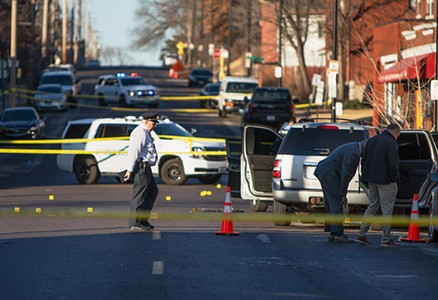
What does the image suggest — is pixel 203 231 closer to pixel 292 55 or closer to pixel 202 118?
pixel 202 118

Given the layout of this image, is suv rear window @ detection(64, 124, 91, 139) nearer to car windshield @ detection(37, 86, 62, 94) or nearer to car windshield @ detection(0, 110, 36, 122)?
car windshield @ detection(0, 110, 36, 122)

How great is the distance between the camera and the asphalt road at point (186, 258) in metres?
11.7

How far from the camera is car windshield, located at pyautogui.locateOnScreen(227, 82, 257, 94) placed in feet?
186

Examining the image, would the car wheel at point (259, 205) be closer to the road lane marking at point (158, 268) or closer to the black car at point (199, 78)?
the road lane marking at point (158, 268)

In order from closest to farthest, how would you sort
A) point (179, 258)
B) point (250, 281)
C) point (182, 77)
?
point (250, 281) → point (179, 258) → point (182, 77)

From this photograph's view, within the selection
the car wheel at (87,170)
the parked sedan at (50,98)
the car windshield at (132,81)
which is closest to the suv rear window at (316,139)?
the car wheel at (87,170)

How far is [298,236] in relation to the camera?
17.7 metres

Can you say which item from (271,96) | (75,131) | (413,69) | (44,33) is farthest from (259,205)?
(44,33)

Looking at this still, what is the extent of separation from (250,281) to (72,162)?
57.2 feet

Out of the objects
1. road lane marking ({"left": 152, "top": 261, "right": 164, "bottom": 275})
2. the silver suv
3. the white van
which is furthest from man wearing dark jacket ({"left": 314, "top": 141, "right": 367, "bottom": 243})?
the white van

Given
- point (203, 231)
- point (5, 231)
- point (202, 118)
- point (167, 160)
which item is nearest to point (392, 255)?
point (203, 231)

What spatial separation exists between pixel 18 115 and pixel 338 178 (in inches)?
1217

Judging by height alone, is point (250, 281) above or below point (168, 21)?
below

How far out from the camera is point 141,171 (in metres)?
18.1
